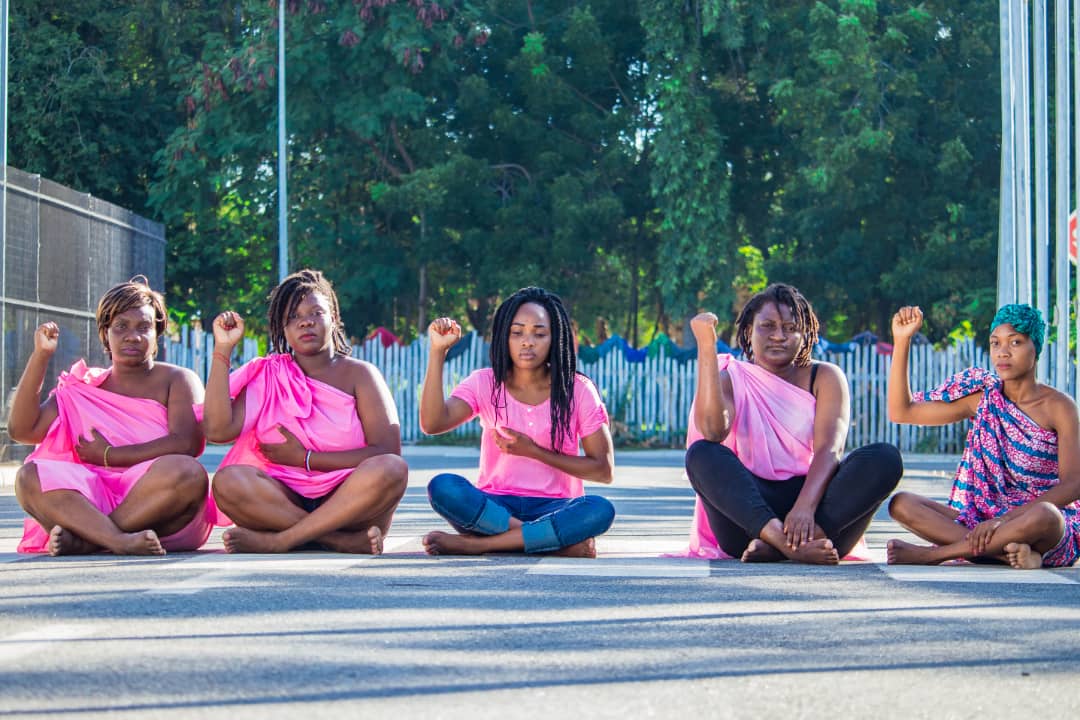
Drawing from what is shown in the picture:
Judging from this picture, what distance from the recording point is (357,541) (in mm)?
7695

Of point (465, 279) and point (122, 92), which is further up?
point (122, 92)

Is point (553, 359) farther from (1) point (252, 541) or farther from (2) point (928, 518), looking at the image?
(2) point (928, 518)

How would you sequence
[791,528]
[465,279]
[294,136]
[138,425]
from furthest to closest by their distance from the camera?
[465,279] < [294,136] < [138,425] < [791,528]

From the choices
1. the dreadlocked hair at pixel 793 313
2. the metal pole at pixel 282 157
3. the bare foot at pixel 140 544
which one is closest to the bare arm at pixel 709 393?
the dreadlocked hair at pixel 793 313

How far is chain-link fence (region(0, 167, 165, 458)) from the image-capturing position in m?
17.5

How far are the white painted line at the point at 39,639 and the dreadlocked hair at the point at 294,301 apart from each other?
309 cm

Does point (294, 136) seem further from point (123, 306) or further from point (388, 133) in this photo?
point (123, 306)

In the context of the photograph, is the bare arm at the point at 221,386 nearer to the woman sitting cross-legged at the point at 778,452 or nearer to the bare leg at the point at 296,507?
the bare leg at the point at 296,507

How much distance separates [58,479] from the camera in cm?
755

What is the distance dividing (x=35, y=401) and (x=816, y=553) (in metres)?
3.48

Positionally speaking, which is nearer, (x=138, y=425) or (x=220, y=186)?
(x=138, y=425)

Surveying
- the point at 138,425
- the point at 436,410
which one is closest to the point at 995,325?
the point at 436,410

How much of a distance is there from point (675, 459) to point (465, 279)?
1259 cm

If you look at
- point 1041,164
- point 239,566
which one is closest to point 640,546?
point 239,566
